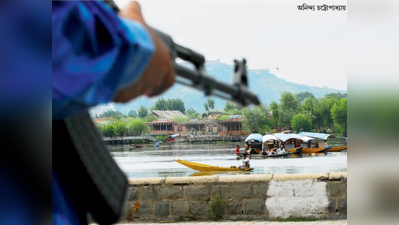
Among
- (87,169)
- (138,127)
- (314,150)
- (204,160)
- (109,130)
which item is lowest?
(204,160)

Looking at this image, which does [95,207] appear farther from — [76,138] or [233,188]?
[233,188]

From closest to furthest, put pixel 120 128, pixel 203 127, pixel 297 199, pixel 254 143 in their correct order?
pixel 297 199
pixel 120 128
pixel 254 143
pixel 203 127

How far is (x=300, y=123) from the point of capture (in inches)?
1929

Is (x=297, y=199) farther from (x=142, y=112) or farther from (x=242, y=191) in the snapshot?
(x=142, y=112)

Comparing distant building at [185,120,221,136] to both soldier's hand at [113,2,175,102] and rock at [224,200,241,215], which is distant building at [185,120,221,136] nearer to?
rock at [224,200,241,215]

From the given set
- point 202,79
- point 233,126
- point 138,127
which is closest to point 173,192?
point 202,79

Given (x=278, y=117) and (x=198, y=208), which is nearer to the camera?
(x=198, y=208)

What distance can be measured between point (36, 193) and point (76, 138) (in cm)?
41

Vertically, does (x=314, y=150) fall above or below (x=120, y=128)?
below

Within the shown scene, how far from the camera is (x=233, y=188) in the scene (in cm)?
809

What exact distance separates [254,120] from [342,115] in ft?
117

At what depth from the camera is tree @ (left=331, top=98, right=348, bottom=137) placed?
174 centimetres

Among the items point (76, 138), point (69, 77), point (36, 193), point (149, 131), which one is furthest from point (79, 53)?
point (149, 131)

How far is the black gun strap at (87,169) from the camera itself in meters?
1.62
